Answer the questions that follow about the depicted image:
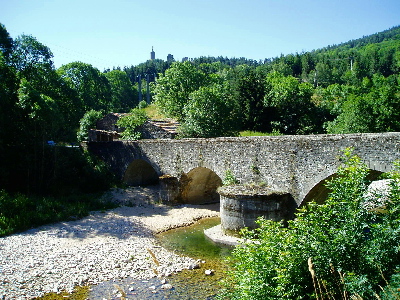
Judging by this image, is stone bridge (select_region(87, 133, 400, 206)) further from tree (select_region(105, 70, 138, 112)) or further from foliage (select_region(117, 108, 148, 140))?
tree (select_region(105, 70, 138, 112))

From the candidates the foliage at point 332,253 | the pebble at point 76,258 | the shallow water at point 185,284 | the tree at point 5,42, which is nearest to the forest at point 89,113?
the tree at point 5,42

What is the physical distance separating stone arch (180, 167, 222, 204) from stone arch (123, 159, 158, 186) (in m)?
4.66

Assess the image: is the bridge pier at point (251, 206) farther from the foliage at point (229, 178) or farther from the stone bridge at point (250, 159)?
the foliage at point (229, 178)

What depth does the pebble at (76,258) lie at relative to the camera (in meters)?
11.0

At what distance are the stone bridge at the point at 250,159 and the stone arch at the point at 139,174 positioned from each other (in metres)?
0.05

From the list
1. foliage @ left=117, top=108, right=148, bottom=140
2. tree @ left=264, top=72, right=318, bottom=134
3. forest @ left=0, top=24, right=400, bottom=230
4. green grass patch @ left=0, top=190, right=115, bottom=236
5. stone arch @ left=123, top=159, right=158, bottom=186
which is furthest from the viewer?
tree @ left=264, top=72, right=318, bottom=134

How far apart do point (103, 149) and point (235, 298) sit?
19.9 m

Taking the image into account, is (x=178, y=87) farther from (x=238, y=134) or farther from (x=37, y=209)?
(x=37, y=209)

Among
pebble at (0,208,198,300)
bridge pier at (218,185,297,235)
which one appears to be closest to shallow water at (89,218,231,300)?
pebble at (0,208,198,300)

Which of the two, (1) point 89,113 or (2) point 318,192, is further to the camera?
(1) point 89,113

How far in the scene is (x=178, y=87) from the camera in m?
36.2

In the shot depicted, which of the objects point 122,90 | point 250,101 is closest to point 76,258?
point 250,101

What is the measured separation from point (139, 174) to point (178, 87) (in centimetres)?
1392

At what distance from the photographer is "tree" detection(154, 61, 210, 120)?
1383 inches
